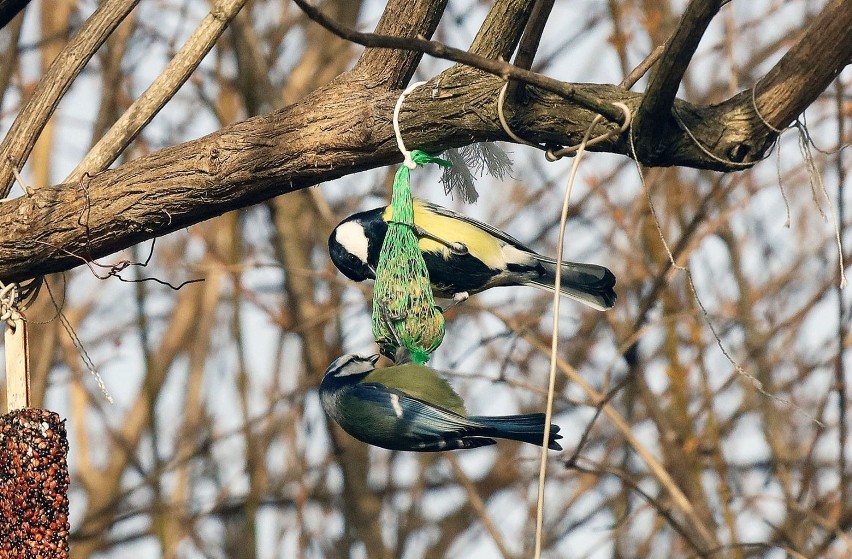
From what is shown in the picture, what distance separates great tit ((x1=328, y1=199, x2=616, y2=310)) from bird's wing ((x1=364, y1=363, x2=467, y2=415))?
0.24m

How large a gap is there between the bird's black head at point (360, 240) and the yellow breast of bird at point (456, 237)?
0.04 m

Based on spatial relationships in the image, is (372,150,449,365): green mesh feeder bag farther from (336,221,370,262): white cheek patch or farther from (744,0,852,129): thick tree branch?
(744,0,852,129): thick tree branch

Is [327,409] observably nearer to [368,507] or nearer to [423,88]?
[423,88]

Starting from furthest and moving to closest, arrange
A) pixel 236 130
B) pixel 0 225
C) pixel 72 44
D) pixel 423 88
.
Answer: pixel 72 44, pixel 0 225, pixel 236 130, pixel 423 88

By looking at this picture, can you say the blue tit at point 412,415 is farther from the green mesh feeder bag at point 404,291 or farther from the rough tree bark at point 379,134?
the rough tree bark at point 379,134

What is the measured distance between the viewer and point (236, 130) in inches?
82.1

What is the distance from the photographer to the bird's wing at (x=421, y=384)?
6.27 feet

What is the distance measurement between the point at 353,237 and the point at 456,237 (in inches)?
8.5

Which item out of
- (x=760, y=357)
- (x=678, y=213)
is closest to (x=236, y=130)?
(x=678, y=213)

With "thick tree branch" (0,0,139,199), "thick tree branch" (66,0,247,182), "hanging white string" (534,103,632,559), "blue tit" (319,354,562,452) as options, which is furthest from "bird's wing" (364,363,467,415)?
"thick tree branch" (0,0,139,199)

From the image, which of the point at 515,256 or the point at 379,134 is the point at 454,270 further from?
the point at 379,134

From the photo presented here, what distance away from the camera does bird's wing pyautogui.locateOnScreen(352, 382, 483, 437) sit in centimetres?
184

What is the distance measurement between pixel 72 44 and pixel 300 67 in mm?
3066

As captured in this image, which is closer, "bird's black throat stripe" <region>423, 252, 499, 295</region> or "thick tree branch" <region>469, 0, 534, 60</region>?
"thick tree branch" <region>469, 0, 534, 60</region>
